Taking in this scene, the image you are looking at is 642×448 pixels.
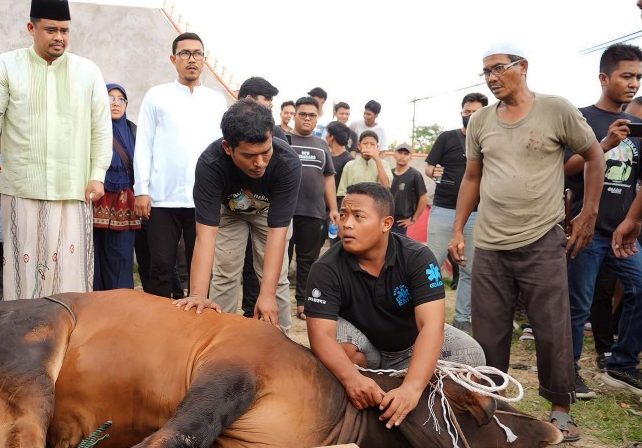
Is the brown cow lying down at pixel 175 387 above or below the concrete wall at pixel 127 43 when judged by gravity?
below

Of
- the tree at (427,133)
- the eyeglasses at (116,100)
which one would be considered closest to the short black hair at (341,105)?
the eyeglasses at (116,100)

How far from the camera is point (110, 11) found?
1123 cm

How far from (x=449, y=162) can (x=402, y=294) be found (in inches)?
149

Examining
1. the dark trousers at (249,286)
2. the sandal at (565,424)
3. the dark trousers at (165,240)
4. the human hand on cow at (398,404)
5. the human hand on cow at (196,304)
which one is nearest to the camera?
the human hand on cow at (398,404)

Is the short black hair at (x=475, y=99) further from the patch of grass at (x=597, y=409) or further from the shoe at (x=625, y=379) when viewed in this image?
the shoe at (x=625, y=379)

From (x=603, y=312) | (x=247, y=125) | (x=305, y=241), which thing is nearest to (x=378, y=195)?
(x=247, y=125)

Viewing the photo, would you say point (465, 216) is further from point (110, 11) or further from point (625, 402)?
point (110, 11)

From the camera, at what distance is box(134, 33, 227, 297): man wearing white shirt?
564 cm

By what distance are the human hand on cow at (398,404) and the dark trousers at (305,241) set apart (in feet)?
13.8

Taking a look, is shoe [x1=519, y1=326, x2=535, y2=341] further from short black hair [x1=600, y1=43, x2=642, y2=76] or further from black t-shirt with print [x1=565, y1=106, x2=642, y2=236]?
short black hair [x1=600, y1=43, x2=642, y2=76]

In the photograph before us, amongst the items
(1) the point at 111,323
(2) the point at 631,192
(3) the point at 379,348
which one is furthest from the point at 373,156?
(1) the point at 111,323

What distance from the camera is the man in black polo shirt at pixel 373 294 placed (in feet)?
11.7

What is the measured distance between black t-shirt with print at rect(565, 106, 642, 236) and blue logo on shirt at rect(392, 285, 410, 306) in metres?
2.05

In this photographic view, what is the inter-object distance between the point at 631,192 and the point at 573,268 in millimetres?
871
